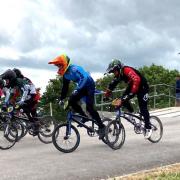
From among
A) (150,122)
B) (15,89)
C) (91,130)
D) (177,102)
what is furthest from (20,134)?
(177,102)

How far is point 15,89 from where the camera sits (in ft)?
45.1

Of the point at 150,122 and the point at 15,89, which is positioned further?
the point at 15,89

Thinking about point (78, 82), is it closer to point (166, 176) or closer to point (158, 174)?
point (158, 174)

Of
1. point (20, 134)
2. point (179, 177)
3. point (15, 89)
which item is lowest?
point (179, 177)

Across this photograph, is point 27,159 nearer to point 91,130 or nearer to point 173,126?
point 91,130

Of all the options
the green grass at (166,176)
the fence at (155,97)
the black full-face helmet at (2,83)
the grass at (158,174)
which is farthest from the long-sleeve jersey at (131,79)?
the fence at (155,97)

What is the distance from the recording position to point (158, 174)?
8.52 metres

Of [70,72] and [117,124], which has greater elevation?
[70,72]

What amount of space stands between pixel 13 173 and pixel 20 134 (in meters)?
3.88

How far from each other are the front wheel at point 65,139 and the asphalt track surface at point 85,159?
0.15 metres

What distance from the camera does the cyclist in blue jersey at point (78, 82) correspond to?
37.3 ft

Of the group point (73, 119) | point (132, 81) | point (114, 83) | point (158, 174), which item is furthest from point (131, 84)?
point (158, 174)

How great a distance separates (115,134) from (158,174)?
10.9 ft

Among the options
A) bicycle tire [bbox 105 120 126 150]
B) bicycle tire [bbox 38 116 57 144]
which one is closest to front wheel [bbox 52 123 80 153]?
bicycle tire [bbox 105 120 126 150]
